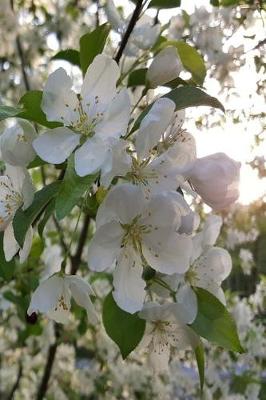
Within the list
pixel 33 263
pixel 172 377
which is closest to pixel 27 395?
pixel 172 377

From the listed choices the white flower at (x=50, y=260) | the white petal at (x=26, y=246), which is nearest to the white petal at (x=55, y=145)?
the white petal at (x=26, y=246)

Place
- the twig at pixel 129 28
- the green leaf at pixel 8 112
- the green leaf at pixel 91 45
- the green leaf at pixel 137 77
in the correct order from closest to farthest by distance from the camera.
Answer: the green leaf at pixel 8 112, the green leaf at pixel 91 45, the green leaf at pixel 137 77, the twig at pixel 129 28

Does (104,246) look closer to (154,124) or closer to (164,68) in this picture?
(154,124)

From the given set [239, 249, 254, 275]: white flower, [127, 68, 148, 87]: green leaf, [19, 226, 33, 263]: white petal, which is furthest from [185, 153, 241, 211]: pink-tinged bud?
[239, 249, 254, 275]: white flower

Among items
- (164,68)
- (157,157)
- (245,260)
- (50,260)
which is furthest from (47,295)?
(245,260)

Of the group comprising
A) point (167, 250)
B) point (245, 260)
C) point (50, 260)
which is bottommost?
point (245, 260)

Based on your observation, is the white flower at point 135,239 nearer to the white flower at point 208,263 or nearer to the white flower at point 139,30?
the white flower at point 208,263

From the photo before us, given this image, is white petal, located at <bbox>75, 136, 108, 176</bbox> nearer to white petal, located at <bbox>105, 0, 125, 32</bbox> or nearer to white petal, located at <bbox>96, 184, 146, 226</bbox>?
white petal, located at <bbox>96, 184, 146, 226</bbox>
